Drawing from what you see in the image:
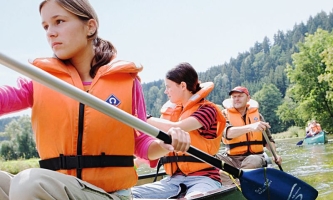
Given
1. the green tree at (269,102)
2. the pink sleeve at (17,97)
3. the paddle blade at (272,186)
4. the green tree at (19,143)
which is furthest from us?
the green tree at (269,102)

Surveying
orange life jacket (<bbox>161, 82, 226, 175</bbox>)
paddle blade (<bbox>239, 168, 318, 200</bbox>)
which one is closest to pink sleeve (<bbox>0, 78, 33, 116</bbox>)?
paddle blade (<bbox>239, 168, 318, 200</bbox>)

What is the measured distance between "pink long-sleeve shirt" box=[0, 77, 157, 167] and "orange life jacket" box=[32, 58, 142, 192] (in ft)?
0.11

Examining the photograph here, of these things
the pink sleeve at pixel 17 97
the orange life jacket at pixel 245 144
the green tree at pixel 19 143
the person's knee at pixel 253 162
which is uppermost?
the pink sleeve at pixel 17 97

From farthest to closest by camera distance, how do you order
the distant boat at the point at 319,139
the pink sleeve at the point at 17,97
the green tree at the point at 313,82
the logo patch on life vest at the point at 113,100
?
1. the green tree at the point at 313,82
2. the distant boat at the point at 319,139
3. the logo patch on life vest at the point at 113,100
4. the pink sleeve at the point at 17,97

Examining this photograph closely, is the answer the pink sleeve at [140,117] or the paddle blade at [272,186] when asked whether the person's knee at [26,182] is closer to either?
the pink sleeve at [140,117]

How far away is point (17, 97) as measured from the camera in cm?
170

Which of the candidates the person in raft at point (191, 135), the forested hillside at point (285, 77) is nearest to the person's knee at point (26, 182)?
the person in raft at point (191, 135)

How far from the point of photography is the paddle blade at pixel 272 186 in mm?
2467

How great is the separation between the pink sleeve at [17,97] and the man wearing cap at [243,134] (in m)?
3.08

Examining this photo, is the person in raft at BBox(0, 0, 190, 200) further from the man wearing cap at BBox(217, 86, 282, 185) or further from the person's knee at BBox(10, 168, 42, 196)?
the man wearing cap at BBox(217, 86, 282, 185)

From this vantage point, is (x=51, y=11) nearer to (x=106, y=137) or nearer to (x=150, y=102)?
(x=106, y=137)

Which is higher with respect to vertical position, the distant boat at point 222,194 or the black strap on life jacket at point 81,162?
the black strap on life jacket at point 81,162

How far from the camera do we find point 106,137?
173 cm

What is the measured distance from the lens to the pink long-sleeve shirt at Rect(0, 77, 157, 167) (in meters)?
1.66
